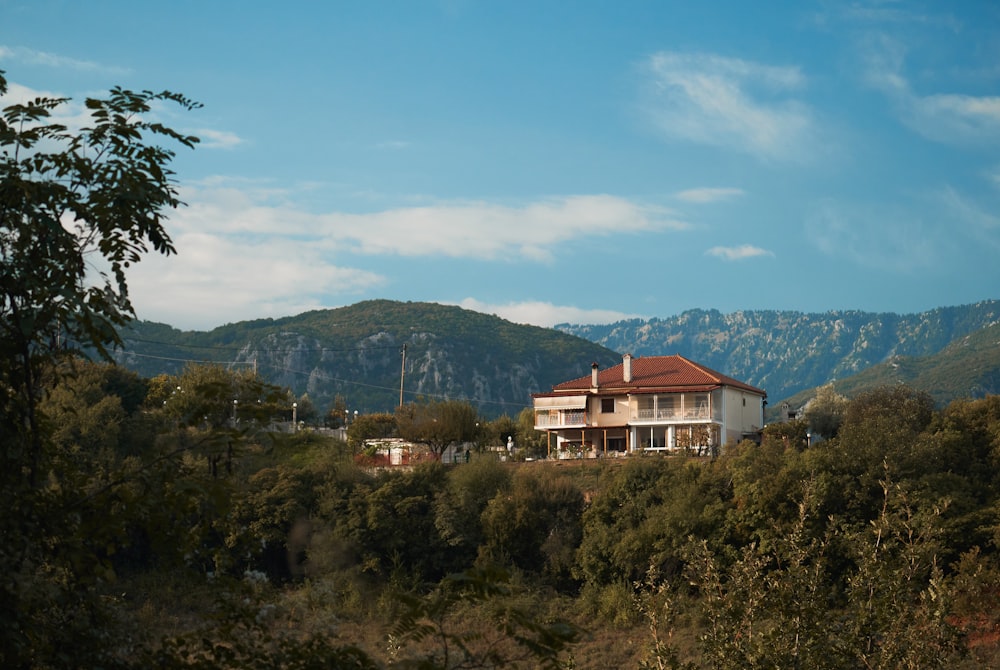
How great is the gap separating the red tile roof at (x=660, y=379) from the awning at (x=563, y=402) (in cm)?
67

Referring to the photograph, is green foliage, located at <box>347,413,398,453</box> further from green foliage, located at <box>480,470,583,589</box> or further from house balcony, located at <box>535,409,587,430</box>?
green foliage, located at <box>480,470,583,589</box>

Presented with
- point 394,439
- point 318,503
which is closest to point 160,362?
point 394,439

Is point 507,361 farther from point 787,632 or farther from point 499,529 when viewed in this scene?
point 787,632

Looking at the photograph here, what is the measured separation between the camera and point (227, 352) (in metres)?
171

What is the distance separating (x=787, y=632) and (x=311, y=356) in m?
160

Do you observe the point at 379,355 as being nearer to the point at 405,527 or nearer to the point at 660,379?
the point at 660,379

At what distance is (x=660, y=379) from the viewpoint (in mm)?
62844

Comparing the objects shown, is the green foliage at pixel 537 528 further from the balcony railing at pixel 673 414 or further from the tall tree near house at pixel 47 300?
the tall tree near house at pixel 47 300

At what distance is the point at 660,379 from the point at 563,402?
5351 millimetres

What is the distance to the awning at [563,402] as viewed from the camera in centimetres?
6181

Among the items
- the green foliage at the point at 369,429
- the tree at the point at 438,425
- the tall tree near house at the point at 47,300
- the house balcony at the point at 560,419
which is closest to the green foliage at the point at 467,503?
the tree at the point at 438,425

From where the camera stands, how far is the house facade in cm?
6000

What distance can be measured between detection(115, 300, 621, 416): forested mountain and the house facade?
94.6 meters

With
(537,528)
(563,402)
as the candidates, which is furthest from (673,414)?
(537,528)
